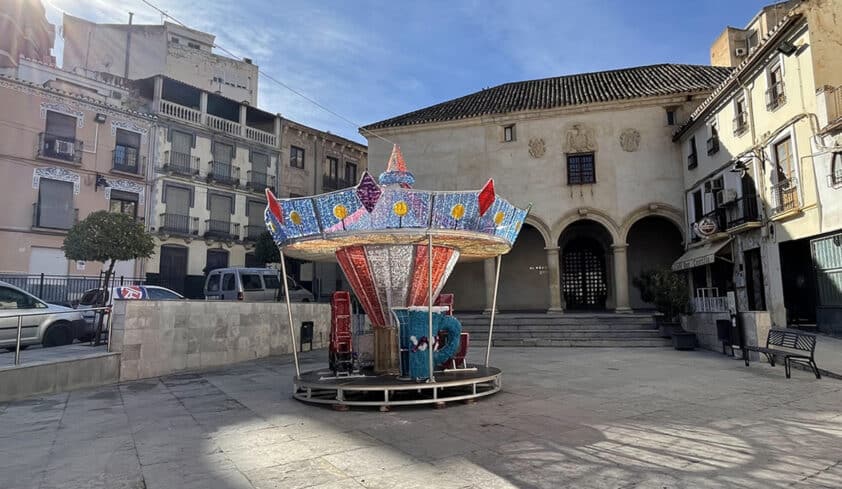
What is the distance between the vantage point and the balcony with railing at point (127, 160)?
23.5 metres

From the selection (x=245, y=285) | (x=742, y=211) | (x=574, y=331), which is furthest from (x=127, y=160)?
(x=742, y=211)

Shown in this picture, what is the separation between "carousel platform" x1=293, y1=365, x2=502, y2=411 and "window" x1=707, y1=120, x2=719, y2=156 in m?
13.6

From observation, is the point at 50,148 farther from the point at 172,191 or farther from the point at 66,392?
the point at 66,392

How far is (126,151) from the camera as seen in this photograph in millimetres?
23953

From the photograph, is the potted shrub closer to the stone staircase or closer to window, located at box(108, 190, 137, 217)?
the stone staircase

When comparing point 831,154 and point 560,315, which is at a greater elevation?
point 831,154

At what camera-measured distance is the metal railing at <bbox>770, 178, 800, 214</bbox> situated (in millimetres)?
12930

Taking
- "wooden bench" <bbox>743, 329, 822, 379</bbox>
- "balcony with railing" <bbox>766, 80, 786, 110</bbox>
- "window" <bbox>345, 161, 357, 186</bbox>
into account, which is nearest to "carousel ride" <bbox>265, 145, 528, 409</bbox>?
"wooden bench" <bbox>743, 329, 822, 379</bbox>

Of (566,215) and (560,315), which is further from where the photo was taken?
(566,215)

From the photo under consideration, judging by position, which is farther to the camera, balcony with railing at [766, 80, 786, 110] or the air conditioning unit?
the air conditioning unit

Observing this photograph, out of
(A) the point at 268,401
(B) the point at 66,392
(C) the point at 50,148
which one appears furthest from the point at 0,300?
(C) the point at 50,148

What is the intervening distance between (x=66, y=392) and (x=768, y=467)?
1020 centimetres

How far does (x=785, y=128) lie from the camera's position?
520 inches

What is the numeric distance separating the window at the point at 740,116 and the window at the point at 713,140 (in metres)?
1.23
